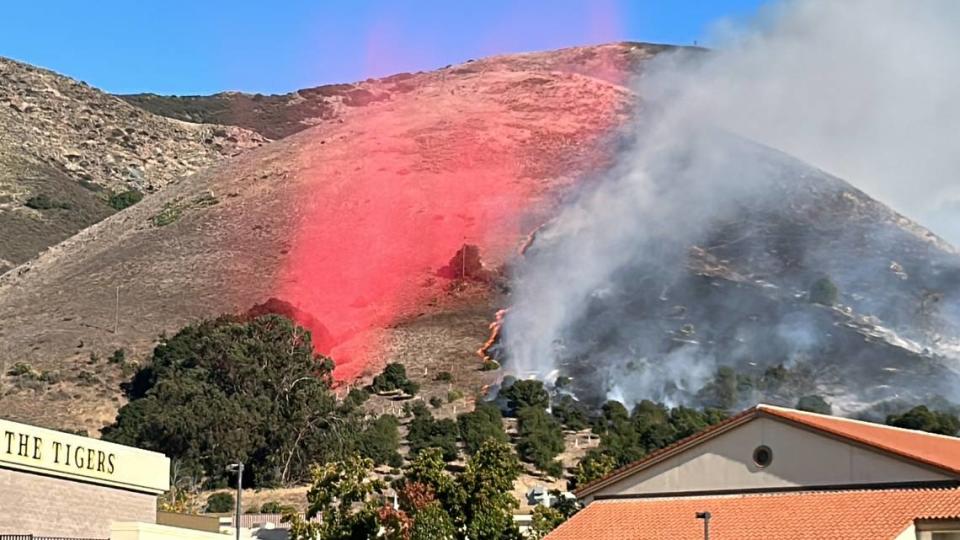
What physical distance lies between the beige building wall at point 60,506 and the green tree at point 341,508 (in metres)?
8.74

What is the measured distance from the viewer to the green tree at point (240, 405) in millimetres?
85750

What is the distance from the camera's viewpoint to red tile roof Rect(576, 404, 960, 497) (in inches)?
1563

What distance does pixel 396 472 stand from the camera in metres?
84.2

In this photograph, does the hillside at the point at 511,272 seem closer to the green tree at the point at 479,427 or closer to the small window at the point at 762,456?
the green tree at the point at 479,427

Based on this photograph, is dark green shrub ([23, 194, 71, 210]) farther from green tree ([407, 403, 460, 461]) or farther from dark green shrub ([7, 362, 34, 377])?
green tree ([407, 403, 460, 461])

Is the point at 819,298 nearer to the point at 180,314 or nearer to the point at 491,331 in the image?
the point at 491,331

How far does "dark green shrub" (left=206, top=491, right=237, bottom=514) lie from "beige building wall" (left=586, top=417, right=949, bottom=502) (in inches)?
1434

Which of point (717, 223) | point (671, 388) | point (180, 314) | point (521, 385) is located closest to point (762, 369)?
point (671, 388)

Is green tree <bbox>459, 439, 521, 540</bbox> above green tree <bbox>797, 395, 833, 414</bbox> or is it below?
below

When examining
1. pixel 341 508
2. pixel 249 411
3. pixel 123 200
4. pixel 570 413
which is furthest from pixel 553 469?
pixel 123 200

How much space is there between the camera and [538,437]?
90.8m

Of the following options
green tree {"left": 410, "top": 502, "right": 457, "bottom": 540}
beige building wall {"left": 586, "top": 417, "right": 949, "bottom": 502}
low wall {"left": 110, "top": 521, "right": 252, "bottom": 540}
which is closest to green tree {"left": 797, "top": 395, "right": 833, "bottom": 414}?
green tree {"left": 410, "top": 502, "right": 457, "bottom": 540}

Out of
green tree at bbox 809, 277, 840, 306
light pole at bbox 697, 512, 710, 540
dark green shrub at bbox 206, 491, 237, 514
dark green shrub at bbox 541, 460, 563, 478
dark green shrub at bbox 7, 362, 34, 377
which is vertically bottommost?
light pole at bbox 697, 512, 710, 540

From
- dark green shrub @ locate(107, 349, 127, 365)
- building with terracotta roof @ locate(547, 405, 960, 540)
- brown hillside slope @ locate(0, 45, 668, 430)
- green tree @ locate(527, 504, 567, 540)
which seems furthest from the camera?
brown hillside slope @ locate(0, 45, 668, 430)
